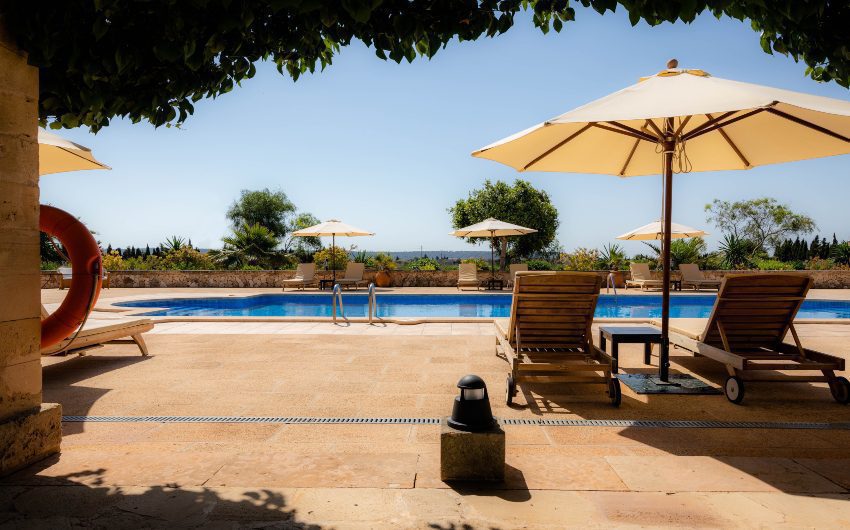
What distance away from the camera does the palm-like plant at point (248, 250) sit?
19.9 m

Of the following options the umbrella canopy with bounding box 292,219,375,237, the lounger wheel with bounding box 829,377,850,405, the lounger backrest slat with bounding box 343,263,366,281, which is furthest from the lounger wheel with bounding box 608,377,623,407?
the lounger backrest slat with bounding box 343,263,366,281

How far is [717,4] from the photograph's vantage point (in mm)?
2109

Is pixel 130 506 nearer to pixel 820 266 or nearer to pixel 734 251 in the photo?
pixel 734 251

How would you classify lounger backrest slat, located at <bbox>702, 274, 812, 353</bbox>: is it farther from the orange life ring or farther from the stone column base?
the orange life ring

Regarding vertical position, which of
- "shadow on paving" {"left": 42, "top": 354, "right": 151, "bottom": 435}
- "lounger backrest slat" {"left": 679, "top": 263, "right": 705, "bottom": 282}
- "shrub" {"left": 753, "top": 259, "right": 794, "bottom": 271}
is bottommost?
"shadow on paving" {"left": 42, "top": 354, "right": 151, "bottom": 435}

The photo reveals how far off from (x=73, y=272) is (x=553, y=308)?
365cm

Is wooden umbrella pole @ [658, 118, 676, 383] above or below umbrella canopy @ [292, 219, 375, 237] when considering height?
below

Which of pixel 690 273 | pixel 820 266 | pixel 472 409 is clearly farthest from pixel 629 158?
pixel 820 266

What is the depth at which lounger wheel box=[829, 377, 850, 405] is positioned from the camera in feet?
12.0

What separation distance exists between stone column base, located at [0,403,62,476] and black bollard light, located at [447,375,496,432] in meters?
2.21

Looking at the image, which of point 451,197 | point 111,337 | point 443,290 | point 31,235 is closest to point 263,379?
point 111,337

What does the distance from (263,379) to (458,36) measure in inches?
132

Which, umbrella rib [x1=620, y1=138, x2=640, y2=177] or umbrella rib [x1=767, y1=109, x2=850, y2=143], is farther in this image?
umbrella rib [x1=620, y1=138, x2=640, y2=177]

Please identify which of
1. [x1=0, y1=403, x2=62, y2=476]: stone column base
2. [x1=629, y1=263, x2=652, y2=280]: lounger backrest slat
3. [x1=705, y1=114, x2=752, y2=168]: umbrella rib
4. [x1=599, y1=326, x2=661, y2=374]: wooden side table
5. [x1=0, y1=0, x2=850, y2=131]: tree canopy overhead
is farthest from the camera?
[x1=629, y1=263, x2=652, y2=280]: lounger backrest slat
